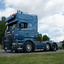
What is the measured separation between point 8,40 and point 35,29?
9.34ft

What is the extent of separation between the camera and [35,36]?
17891 millimetres

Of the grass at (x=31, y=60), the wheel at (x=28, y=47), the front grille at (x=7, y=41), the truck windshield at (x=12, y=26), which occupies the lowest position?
the grass at (x=31, y=60)

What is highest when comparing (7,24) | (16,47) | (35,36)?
(7,24)

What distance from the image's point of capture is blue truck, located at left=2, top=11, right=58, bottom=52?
1681 centimetres

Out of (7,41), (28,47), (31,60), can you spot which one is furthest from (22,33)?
(31,60)

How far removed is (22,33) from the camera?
55.9 ft

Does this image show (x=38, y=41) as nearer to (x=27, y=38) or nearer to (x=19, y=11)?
(x=27, y=38)

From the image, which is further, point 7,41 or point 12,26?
point 12,26

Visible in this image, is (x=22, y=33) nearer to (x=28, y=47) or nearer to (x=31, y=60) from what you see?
(x=28, y=47)

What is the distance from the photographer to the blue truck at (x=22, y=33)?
1681 centimetres

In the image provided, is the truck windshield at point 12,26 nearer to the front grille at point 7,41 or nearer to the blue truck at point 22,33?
the blue truck at point 22,33

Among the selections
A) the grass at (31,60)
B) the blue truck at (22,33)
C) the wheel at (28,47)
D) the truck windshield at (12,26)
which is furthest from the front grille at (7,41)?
the grass at (31,60)

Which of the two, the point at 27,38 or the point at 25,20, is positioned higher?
the point at 25,20

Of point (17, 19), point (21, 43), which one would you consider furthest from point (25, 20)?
point (21, 43)
